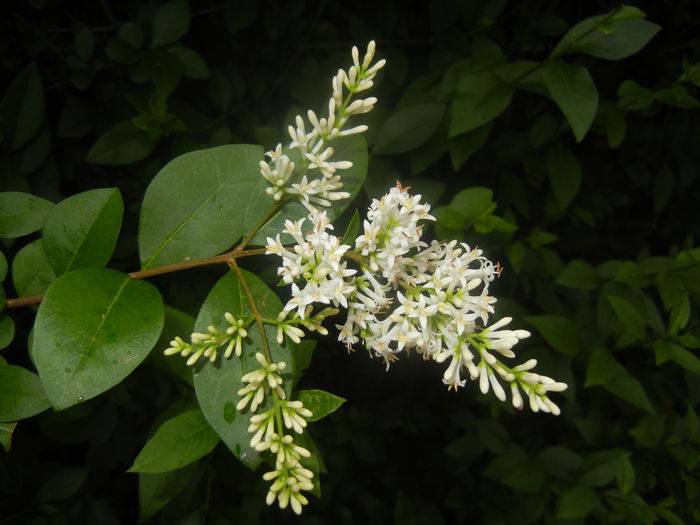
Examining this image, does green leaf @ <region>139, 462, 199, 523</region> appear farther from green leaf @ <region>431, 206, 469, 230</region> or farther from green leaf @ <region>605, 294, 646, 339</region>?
green leaf @ <region>605, 294, 646, 339</region>

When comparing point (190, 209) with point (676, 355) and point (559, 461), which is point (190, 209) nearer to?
point (676, 355)

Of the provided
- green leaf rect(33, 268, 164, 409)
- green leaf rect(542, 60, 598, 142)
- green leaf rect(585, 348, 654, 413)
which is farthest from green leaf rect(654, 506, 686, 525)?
green leaf rect(33, 268, 164, 409)

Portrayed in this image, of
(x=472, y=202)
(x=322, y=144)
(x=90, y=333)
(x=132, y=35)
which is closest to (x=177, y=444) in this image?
(x=90, y=333)

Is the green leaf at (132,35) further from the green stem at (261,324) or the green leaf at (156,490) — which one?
the green leaf at (156,490)

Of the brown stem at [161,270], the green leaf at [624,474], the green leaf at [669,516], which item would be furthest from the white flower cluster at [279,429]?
the green leaf at [669,516]

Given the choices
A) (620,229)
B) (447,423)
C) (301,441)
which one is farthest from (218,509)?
(620,229)

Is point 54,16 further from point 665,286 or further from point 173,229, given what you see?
point 665,286

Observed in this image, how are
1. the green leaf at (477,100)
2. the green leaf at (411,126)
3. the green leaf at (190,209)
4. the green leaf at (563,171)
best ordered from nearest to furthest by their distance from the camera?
the green leaf at (190,209) < the green leaf at (477,100) < the green leaf at (411,126) < the green leaf at (563,171)
